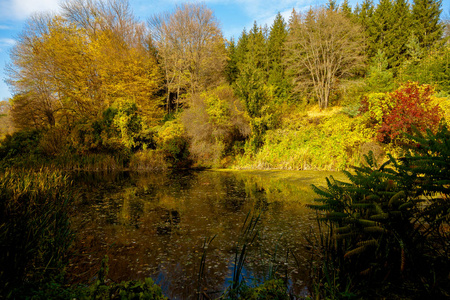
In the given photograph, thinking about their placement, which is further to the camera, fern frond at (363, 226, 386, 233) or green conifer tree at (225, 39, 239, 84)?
green conifer tree at (225, 39, 239, 84)

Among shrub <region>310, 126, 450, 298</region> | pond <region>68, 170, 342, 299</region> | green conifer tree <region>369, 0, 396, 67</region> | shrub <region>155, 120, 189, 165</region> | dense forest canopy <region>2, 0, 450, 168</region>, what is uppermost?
green conifer tree <region>369, 0, 396, 67</region>

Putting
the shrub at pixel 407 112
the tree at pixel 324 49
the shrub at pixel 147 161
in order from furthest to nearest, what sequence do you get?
the tree at pixel 324 49, the shrub at pixel 147 161, the shrub at pixel 407 112

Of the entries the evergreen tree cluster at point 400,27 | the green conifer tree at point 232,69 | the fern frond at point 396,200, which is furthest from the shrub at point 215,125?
the evergreen tree cluster at point 400,27

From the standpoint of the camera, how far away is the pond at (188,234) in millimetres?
3463

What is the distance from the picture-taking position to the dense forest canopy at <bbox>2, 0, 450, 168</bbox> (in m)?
16.8

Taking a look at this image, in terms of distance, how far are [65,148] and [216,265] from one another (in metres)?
16.4

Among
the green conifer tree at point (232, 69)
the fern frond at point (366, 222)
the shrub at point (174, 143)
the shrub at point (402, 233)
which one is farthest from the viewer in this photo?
the green conifer tree at point (232, 69)

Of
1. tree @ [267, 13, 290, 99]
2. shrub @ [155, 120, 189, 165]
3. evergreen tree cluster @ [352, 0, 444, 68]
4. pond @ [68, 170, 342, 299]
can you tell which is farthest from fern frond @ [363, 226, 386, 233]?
evergreen tree cluster @ [352, 0, 444, 68]

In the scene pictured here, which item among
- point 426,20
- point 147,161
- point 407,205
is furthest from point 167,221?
point 426,20

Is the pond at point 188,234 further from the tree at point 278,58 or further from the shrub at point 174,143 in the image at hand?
the tree at point 278,58

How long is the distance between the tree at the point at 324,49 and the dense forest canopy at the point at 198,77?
0.38 feet

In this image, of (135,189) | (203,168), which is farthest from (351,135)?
(135,189)

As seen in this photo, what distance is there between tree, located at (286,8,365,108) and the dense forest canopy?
117 millimetres

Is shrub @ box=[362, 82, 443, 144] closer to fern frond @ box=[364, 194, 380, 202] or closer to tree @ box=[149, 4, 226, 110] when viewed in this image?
fern frond @ box=[364, 194, 380, 202]
